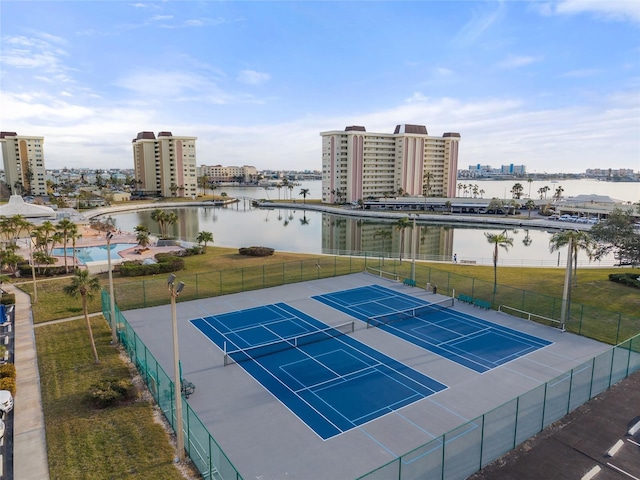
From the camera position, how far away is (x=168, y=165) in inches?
5507

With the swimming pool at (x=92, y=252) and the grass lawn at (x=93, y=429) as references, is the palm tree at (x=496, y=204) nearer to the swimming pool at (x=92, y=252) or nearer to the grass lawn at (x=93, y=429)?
the swimming pool at (x=92, y=252)

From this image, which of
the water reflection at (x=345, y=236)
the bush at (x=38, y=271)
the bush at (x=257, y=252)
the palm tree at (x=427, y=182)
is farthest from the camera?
the palm tree at (x=427, y=182)

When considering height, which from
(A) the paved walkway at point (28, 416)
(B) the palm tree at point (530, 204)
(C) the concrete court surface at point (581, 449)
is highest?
(B) the palm tree at point (530, 204)

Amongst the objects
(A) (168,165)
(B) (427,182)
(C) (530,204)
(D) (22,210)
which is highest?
(A) (168,165)

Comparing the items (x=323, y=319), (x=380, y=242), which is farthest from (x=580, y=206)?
(x=323, y=319)

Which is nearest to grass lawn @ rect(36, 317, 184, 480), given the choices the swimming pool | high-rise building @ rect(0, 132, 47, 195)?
the swimming pool

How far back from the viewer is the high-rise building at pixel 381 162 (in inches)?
4943

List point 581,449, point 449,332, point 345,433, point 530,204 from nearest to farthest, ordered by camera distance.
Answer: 1. point 581,449
2. point 345,433
3. point 449,332
4. point 530,204

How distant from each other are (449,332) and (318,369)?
883 cm

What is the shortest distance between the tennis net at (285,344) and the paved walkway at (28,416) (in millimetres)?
7512

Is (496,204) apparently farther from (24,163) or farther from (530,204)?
(24,163)

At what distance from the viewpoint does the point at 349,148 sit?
12425 cm

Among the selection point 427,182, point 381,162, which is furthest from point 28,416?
point 427,182

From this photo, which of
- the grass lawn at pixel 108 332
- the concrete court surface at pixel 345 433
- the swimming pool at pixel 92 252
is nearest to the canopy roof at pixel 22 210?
the swimming pool at pixel 92 252
